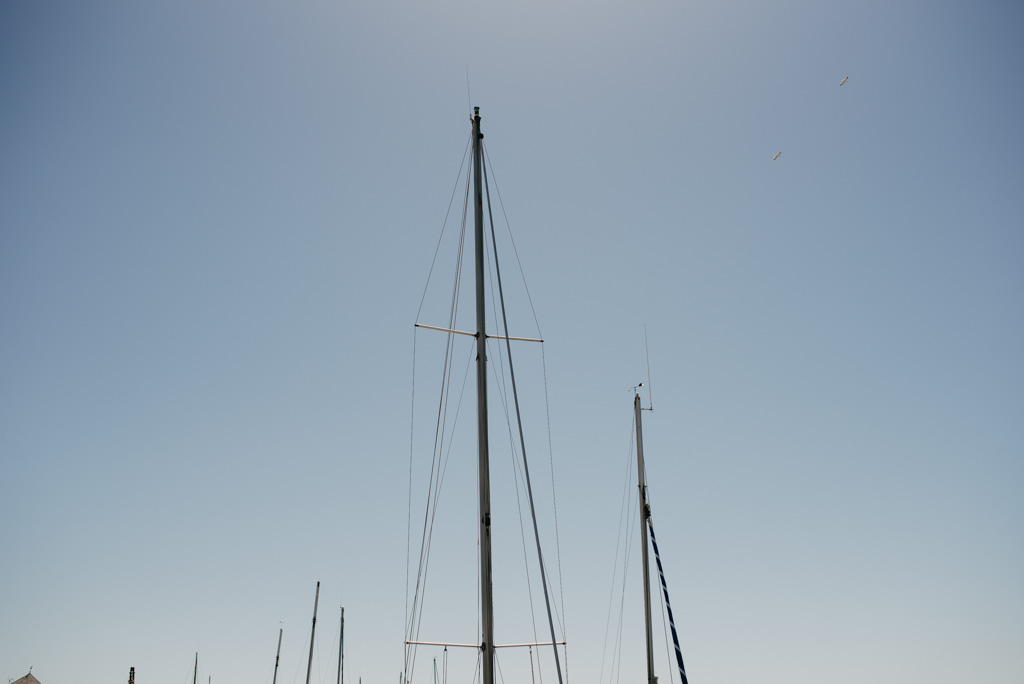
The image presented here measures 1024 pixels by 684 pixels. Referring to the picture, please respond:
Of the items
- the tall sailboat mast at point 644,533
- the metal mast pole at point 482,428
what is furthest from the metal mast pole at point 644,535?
the metal mast pole at point 482,428

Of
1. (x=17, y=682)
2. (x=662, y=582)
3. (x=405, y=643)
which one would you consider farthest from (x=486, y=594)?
(x=17, y=682)

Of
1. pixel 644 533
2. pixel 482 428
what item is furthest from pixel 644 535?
pixel 482 428

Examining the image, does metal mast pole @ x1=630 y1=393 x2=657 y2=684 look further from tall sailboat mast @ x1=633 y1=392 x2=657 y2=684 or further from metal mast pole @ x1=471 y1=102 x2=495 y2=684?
metal mast pole @ x1=471 y1=102 x2=495 y2=684

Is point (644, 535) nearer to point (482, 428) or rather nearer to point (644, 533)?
point (644, 533)

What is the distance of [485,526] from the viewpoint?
1518 centimetres

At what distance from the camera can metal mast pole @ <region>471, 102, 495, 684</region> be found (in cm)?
1438

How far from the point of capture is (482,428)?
611 inches

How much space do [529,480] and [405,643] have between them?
4.32 meters

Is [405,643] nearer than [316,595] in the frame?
Yes

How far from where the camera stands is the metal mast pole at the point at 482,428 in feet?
47.2

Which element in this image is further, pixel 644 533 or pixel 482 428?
pixel 644 533

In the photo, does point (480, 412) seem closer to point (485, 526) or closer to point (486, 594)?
point (485, 526)

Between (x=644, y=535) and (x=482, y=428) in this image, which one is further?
(x=644, y=535)

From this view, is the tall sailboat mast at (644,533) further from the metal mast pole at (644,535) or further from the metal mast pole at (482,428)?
the metal mast pole at (482,428)
